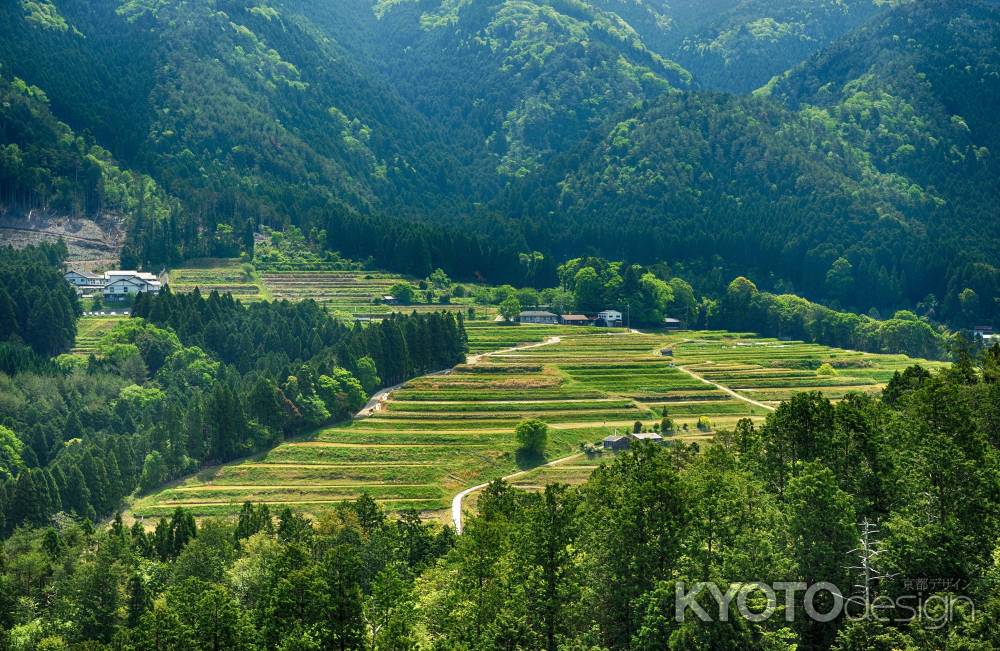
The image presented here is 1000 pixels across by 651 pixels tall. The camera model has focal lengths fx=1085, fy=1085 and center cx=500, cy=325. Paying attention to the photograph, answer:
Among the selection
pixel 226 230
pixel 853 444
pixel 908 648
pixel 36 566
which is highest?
pixel 226 230

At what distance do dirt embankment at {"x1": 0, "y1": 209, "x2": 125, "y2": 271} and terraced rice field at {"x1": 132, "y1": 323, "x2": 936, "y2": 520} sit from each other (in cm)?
6762

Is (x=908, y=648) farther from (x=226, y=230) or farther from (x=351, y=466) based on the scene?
(x=226, y=230)

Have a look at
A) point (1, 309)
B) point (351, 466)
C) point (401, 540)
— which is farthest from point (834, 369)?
point (1, 309)

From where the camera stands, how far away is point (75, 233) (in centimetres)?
18125

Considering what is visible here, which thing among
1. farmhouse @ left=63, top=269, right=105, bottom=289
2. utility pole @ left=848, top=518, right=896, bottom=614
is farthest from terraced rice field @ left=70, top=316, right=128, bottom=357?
utility pole @ left=848, top=518, right=896, bottom=614

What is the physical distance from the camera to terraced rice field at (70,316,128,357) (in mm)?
133625

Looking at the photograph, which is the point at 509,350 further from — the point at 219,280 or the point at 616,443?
the point at 219,280

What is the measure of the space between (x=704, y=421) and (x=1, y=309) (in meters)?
88.2

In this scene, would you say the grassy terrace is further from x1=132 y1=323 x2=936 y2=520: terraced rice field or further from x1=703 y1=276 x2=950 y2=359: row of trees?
A: x1=703 y1=276 x2=950 y2=359: row of trees

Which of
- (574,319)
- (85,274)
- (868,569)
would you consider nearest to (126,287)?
(85,274)

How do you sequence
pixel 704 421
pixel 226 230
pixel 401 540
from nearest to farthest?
pixel 401 540 → pixel 704 421 → pixel 226 230

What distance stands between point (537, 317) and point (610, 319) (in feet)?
39.7

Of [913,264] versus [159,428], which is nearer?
[159,428]

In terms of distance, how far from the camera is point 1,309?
136m
